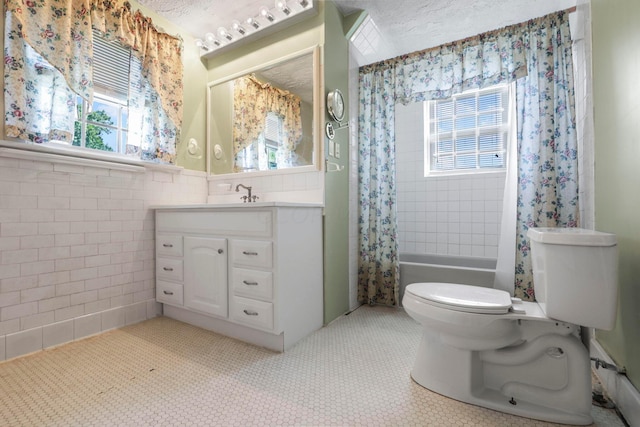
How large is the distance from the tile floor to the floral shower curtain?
33.7 inches

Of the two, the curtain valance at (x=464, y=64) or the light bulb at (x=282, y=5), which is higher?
the light bulb at (x=282, y=5)

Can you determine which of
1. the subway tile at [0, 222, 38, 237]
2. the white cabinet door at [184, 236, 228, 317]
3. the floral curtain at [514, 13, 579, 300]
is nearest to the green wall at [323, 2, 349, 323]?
the white cabinet door at [184, 236, 228, 317]

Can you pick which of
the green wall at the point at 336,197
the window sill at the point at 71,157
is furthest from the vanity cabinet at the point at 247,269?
the window sill at the point at 71,157

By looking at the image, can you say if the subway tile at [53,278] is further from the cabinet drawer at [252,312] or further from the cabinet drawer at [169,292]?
the cabinet drawer at [252,312]

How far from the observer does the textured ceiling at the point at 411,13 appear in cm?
212

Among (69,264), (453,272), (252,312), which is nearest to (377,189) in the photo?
(453,272)

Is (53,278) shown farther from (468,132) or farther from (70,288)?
(468,132)

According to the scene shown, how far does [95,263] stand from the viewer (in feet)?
6.35

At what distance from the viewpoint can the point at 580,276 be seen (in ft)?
3.55

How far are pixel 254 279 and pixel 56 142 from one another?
1478 mm

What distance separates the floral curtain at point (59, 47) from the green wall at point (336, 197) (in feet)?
4.39

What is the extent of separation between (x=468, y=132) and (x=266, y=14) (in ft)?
7.33

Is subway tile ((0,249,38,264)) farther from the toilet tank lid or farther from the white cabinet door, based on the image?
the toilet tank lid

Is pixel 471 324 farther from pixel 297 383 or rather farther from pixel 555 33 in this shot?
pixel 555 33
